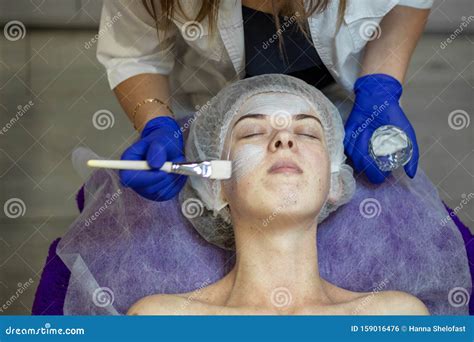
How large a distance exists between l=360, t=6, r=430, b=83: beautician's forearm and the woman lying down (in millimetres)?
186

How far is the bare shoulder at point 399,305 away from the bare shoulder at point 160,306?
37cm

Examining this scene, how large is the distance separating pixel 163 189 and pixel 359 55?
527 millimetres

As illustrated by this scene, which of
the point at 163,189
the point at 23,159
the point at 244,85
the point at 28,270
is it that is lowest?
the point at 28,270

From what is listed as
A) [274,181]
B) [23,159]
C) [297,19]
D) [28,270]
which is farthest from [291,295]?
[23,159]

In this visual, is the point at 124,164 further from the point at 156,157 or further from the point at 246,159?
the point at 246,159

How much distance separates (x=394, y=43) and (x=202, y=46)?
1.36 ft

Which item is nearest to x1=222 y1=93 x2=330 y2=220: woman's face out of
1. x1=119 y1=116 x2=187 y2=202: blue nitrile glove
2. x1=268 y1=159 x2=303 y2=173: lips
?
x1=268 y1=159 x2=303 y2=173: lips

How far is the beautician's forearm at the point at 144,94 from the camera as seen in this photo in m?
→ 1.76

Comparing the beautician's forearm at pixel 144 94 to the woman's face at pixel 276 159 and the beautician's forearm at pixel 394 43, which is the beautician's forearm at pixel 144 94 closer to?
the woman's face at pixel 276 159

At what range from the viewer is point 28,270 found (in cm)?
232

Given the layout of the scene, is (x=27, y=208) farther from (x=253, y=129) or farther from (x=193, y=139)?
(x=253, y=129)

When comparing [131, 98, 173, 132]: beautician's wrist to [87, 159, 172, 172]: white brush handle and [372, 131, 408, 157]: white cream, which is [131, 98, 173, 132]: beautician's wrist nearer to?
[87, 159, 172, 172]: white brush handle

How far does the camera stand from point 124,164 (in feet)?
4.92

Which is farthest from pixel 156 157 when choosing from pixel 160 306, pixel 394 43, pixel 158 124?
pixel 394 43
